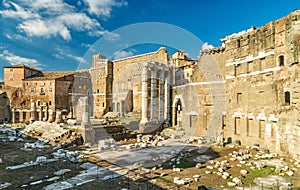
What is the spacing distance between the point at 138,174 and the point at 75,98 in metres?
38.2

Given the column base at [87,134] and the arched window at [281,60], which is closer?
the arched window at [281,60]

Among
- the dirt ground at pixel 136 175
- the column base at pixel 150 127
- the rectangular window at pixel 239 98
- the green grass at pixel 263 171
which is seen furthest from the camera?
the column base at pixel 150 127

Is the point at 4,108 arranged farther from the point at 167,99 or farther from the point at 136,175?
the point at 136,175

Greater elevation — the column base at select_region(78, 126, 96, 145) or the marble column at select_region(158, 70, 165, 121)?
the marble column at select_region(158, 70, 165, 121)

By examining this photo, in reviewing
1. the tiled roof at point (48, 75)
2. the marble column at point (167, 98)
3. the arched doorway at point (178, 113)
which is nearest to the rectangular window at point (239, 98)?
the arched doorway at point (178, 113)

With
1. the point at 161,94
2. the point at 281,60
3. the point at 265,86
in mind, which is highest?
the point at 281,60

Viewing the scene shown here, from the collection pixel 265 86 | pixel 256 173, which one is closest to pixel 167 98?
pixel 265 86

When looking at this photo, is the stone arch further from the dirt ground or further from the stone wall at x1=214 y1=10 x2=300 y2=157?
the dirt ground

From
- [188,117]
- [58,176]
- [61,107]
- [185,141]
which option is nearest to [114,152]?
[58,176]

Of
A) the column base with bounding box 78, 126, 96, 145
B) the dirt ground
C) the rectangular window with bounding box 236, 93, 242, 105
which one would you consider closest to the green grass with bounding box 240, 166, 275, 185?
the dirt ground

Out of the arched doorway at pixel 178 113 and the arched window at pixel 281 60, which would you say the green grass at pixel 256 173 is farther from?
the arched doorway at pixel 178 113

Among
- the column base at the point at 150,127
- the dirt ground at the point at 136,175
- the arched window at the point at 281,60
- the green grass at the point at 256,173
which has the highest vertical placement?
the arched window at the point at 281,60

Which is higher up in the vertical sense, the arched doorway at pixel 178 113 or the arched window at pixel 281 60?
the arched window at pixel 281 60

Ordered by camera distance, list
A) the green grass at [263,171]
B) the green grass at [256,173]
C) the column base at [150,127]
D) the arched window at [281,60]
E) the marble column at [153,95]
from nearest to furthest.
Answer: the green grass at [256,173] → the green grass at [263,171] → the arched window at [281,60] → the column base at [150,127] → the marble column at [153,95]
